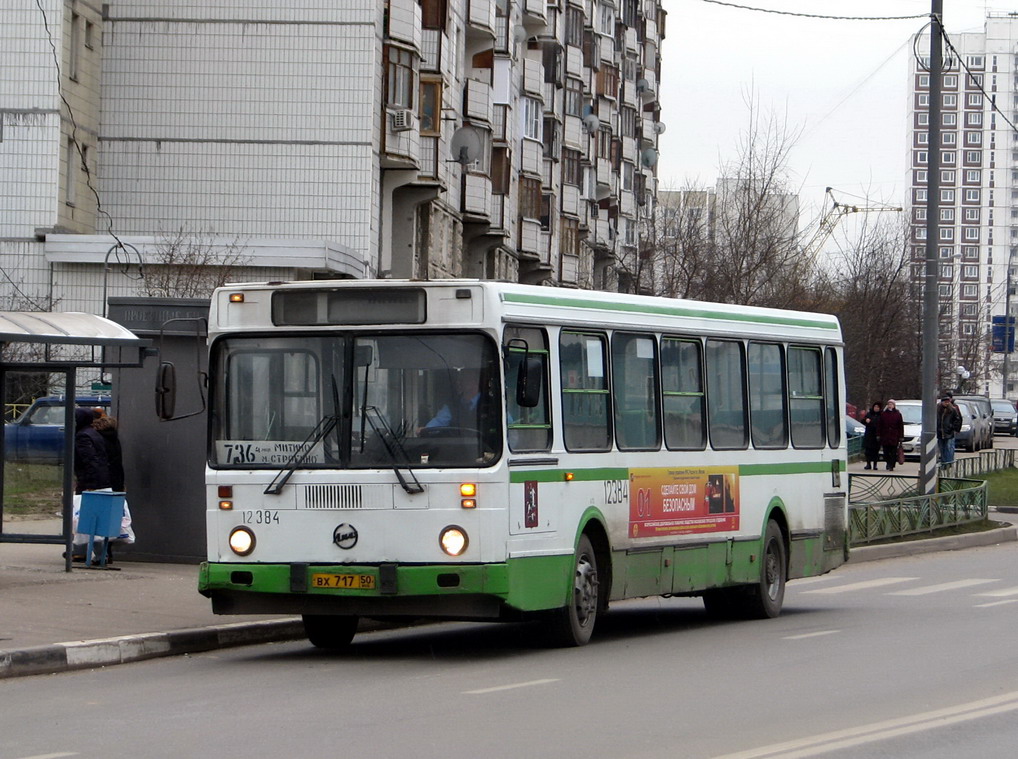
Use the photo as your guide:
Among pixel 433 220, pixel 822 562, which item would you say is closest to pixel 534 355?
pixel 822 562

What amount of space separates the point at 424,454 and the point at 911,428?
37332 millimetres

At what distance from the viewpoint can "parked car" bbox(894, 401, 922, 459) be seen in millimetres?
47438

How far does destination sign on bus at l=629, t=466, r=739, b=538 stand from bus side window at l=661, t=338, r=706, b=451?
0.84 feet

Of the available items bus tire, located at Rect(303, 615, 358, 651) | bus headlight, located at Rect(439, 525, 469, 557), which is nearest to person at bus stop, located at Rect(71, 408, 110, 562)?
bus tire, located at Rect(303, 615, 358, 651)

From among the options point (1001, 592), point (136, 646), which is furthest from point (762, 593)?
point (136, 646)

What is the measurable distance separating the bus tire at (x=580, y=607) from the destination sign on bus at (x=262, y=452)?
6.82 ft

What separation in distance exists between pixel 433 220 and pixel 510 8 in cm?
1084

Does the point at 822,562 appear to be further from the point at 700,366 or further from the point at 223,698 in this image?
the point at 223,698

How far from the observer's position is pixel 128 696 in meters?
10.7

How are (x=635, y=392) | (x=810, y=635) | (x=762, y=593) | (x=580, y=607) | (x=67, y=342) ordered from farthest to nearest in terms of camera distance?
(x=762, y=593)
(x=67, y=342)
(x=810, y=635)
(x=635, y=392)
(x=580, y=607)

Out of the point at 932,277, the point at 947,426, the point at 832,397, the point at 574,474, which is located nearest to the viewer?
the point at 574,474

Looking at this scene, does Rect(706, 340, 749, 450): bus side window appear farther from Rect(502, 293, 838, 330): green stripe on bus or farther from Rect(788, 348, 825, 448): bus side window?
Rect(788, 348, 825, 448): bus side window

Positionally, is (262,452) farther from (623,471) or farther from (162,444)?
(162,444)

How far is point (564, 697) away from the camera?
10.4 m
